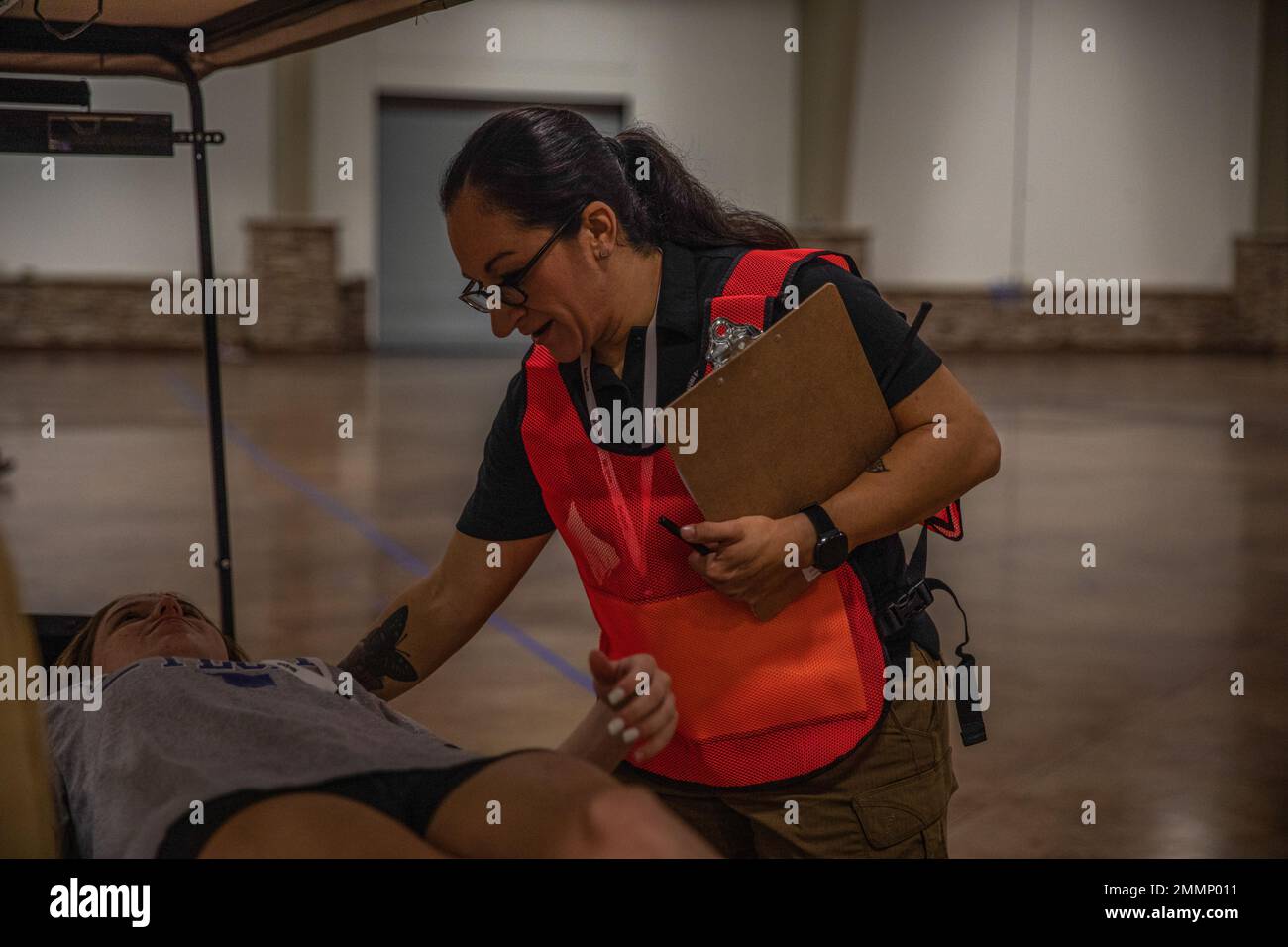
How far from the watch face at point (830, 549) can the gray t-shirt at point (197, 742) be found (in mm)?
579

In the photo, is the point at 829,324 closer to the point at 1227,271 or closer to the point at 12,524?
the point at 12,524

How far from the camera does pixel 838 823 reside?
86.0 inches

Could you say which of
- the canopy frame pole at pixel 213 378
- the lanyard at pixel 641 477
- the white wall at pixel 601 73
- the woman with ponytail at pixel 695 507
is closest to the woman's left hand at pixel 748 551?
the woman with ponytail at pixel 695 507

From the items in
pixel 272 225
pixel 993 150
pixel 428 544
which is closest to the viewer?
pixel 428 544

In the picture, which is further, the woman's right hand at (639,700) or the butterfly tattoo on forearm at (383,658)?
the butterfly tattoo on forearm at (383,658)

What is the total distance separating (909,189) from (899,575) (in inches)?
758

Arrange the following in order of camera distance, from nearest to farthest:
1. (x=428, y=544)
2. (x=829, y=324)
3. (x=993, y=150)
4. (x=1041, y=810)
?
(x=829, y=324) < (x=1041, y=810) < (x=428, y=544) < (x=993, y=150)

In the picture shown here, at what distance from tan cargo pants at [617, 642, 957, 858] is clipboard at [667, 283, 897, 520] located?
1.22 feet

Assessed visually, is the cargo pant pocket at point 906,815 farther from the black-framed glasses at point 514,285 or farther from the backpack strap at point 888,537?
the black-framed glasses at point 514,285

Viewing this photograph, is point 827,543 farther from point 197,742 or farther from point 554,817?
point 197,742

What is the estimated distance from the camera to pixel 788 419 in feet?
6.83

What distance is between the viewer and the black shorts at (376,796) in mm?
1747

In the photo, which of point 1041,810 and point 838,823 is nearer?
point 838,823

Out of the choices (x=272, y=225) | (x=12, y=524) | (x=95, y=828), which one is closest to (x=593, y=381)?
(x=95, y=828)
